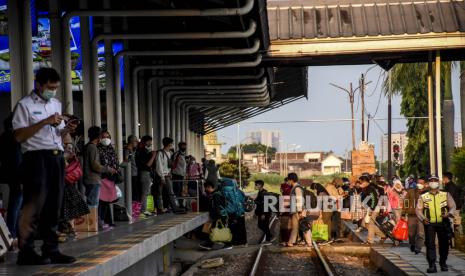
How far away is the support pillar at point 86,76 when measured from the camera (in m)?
16.9

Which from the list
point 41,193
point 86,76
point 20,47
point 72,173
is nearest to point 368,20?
point 86,76

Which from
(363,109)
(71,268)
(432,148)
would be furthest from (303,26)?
(363,109)

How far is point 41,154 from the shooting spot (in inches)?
317

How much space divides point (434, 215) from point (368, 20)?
9713mm

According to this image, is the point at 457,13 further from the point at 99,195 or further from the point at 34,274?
the point at 34,274

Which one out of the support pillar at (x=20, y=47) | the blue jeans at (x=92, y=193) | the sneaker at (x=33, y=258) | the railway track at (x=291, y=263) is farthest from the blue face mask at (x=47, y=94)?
the railway track at (x=291, y=263)

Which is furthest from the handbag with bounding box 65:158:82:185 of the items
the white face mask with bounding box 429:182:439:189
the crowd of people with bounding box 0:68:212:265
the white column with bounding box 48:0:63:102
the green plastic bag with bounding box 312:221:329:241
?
the green plastic bag with bounding box 312:221:329:241

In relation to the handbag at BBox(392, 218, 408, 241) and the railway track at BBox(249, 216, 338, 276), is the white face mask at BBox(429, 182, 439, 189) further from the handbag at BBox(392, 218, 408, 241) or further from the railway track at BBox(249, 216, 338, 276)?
the handbag at BBox(392, 218, 408, 241)

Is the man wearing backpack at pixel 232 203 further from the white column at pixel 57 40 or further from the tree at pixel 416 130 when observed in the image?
the tree at pixel 416 130

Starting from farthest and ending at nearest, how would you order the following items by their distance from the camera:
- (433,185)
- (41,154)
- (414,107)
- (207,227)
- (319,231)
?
(414,107)
(319,231)
(207,227)
(433,185)
(41,154)

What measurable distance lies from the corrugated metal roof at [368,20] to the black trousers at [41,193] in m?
15.8

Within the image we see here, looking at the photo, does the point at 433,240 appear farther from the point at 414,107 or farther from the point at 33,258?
the point at 414,107

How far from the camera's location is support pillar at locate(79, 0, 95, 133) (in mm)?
16891

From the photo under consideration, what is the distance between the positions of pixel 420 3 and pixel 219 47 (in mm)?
6442
